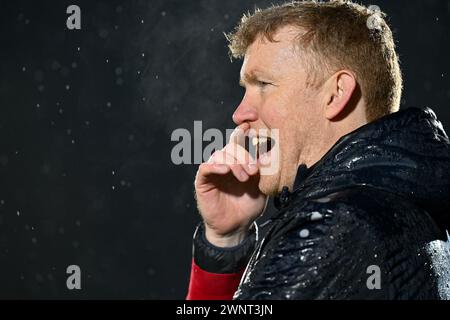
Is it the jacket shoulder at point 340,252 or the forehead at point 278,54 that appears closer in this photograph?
the jacket shoulder at point 340,252

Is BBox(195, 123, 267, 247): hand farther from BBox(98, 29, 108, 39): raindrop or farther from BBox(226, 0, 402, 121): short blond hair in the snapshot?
BBox(98, 29, 108, 39): raindrop

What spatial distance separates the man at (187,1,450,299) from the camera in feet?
4.43

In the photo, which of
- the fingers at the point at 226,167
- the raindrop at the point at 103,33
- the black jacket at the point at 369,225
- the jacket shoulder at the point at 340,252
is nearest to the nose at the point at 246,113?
the fingers at the point at 226,167

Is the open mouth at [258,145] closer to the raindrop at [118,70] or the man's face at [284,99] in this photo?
the man's face at [284,99]

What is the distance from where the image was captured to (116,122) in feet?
17.4

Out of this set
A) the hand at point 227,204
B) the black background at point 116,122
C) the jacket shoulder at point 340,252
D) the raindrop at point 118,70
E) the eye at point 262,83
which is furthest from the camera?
the raindrop at point 118,70

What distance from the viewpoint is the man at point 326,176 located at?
1.35 metres

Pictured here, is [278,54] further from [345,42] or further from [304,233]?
[304,233]

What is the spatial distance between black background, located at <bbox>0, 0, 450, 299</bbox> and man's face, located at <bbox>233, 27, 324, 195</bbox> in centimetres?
307

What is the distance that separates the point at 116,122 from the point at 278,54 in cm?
354

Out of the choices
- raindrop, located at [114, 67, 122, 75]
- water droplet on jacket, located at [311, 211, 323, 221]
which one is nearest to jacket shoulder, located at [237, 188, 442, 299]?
water droplet on jacket, located at [311, 211, 323, 221]

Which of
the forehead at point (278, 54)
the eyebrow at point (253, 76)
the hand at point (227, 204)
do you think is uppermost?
the forehead at point (278, 54)

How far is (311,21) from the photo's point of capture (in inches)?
76.4

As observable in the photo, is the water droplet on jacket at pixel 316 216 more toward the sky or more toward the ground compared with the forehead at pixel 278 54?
more toward the ground
